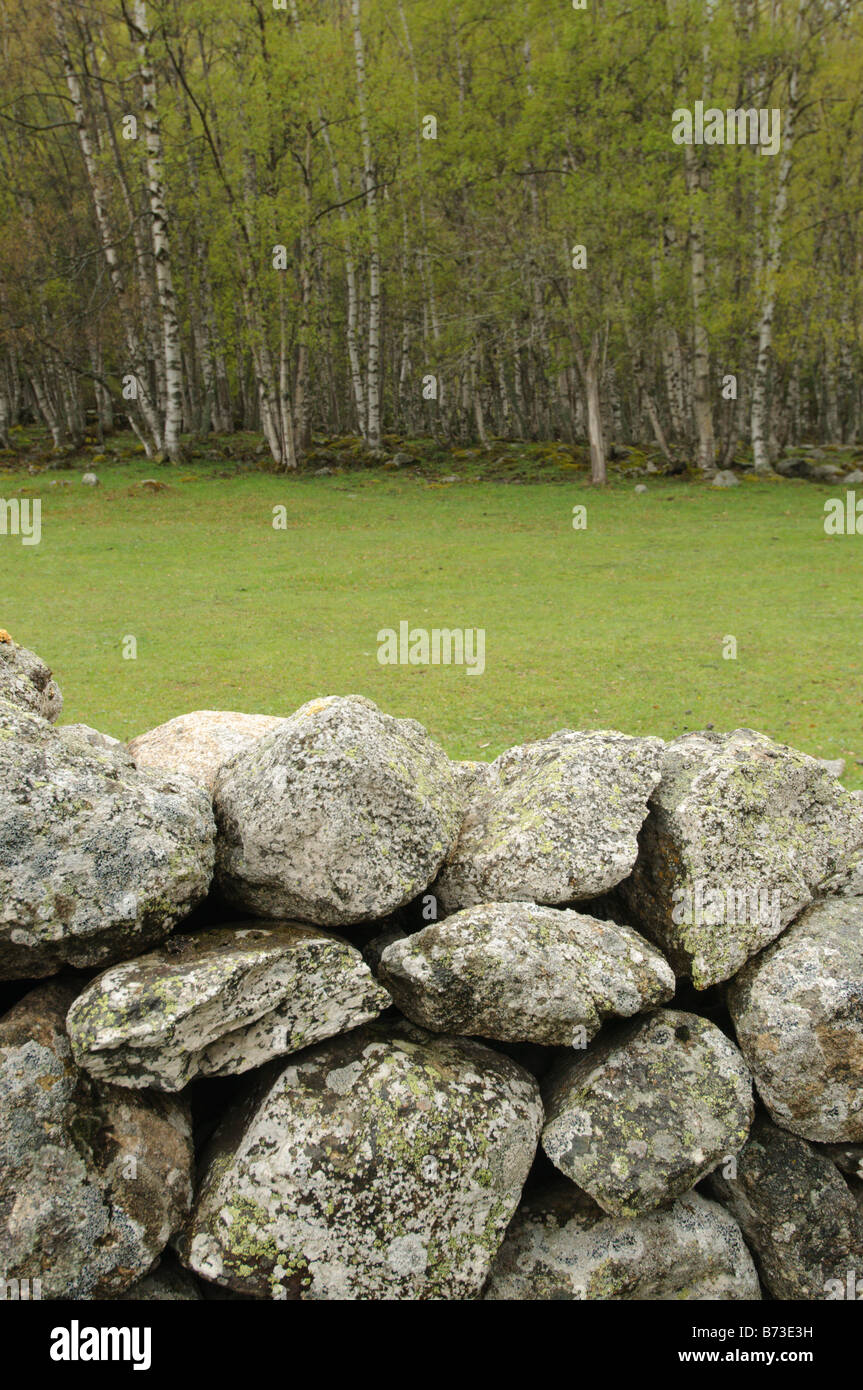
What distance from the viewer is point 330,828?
469cm

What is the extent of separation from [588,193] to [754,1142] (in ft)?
112

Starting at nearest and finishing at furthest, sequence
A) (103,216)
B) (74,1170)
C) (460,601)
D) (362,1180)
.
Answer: (74,1170) < (362,1180) < (460,601) < (103,216)

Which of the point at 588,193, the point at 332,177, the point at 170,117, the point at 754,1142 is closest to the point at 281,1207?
the point at 754,1142

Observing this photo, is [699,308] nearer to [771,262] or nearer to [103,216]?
[771,262]

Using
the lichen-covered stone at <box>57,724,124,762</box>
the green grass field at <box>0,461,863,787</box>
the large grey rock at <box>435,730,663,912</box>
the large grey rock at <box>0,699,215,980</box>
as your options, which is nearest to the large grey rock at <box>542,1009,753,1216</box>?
the large grey rock at <box>435,730,663,912</box>

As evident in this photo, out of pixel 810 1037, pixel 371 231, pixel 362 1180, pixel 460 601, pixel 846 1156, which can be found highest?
pixel 371 231

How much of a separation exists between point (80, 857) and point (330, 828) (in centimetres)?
117

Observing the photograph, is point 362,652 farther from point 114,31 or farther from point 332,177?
point 114,31

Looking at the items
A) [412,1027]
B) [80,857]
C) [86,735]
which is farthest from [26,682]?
[412,1027]

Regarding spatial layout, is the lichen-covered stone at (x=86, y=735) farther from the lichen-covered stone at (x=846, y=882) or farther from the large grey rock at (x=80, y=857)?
the lichen-covered stone at (x=846, y=882)

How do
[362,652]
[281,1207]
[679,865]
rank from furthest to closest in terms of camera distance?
[362,652] < [679,865] < [281,1207]

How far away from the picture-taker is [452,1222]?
429 centimetres

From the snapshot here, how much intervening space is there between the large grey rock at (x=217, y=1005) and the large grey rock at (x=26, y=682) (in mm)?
1597

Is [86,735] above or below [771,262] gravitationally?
below
